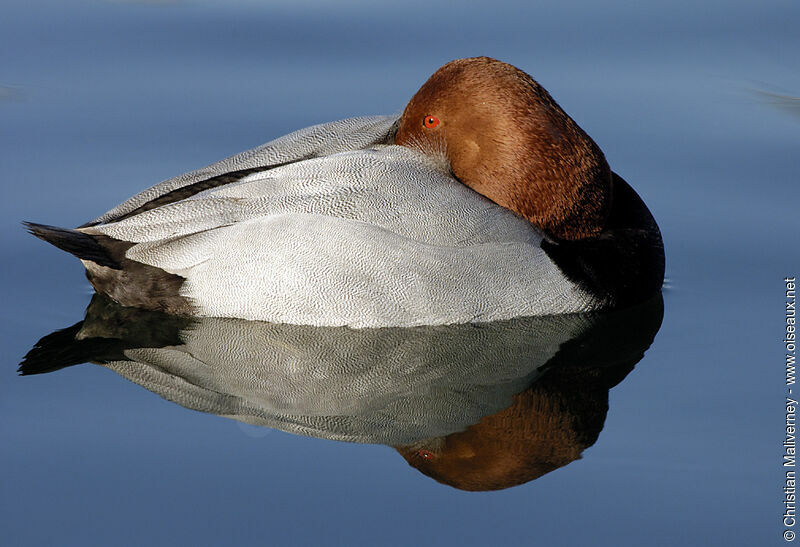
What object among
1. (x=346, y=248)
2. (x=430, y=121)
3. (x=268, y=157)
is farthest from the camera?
(x=268, y=157)

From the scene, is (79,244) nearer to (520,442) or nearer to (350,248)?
(350,248)

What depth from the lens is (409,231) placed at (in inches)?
210

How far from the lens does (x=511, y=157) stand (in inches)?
219

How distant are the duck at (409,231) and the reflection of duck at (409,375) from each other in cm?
10

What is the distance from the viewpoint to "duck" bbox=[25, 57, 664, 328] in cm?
535

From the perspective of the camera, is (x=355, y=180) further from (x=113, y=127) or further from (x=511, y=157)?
(x=113, y=127)

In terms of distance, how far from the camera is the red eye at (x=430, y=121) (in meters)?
5.62

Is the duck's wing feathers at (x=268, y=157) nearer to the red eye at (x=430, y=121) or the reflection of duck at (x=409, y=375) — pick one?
the red eye at (x=430, y=121)

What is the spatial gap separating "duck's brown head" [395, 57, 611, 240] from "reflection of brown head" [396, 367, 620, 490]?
101cm

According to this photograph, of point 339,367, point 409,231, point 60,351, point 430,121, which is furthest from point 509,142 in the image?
point 60,351

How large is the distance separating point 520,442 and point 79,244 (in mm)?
2348

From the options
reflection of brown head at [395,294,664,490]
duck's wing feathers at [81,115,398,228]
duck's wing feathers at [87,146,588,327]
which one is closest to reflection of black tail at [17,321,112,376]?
duck's wing feathers at [87,146,588,327]

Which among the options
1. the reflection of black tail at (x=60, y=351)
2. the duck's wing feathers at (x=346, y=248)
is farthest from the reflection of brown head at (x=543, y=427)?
the reflection of black tail at (x=60, y=351)

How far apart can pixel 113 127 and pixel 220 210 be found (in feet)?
7.24
